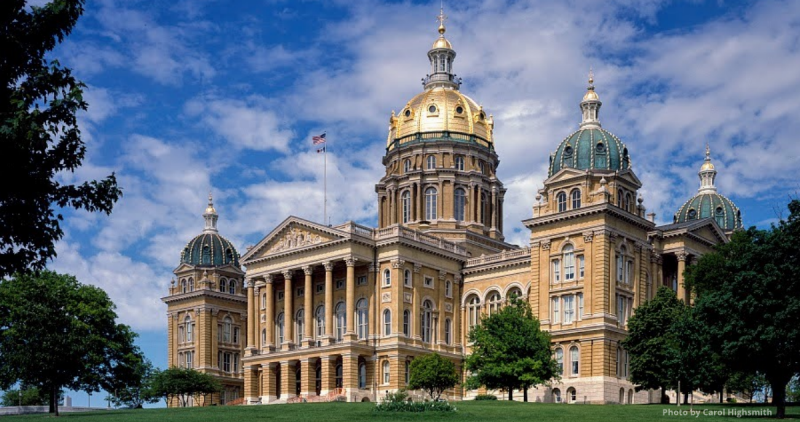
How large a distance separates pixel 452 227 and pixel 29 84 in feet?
269

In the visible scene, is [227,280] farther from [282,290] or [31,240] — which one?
[31,240]

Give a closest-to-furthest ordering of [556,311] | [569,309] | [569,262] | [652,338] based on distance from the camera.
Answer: [652,338] < [569,309] < [569,262] < [556,311]

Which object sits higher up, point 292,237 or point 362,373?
point 292,237

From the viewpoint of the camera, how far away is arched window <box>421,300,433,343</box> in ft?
320

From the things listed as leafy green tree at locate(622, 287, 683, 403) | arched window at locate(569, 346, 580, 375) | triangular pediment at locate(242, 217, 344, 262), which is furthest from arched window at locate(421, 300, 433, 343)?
leafy green tree at locate(622, 287, 683, 403)

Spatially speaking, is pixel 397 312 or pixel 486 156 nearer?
pixel 397 312

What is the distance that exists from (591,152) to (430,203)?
25.9 meters

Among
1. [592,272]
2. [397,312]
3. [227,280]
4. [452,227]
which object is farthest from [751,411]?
[227,280]

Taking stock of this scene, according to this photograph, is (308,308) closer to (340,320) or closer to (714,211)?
(340,320)

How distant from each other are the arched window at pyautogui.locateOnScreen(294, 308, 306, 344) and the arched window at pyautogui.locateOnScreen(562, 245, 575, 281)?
26.6 metres

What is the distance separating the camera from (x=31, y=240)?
2923cm

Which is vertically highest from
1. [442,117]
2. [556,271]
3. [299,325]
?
[442,117]

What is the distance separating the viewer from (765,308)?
49.7m

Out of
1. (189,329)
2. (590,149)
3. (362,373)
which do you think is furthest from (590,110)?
(189,329)
